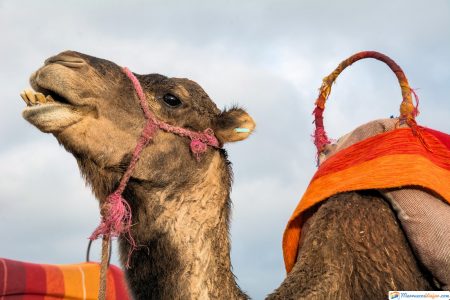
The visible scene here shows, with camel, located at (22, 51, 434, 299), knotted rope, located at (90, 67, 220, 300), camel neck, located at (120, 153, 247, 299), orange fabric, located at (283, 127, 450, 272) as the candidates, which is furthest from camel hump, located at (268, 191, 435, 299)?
knotted rope, located at (90, 67, 220, 300)

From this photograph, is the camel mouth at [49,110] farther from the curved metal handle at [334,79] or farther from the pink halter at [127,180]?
the curved metal handle at [334,79]

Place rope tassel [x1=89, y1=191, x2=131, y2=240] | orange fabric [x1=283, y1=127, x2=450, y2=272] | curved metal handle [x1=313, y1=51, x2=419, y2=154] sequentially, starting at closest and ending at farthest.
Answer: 1. rope tassel [x1=89, y1=191, x2=131, y2=240]
2. orange fabric [x1=283, y1=127, x2=450, y2=272]
3. curved metal handle [x1=313, y1=51, x2=419, y2=154]

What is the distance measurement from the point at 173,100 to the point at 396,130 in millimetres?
1343

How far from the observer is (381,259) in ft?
10.9

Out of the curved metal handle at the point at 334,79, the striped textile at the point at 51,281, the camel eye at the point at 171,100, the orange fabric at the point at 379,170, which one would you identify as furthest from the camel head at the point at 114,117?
the striped textile at the point at 51,281

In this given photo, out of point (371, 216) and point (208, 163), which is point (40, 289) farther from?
point (371, 216)

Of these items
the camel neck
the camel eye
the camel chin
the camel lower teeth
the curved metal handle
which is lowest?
the camel neck

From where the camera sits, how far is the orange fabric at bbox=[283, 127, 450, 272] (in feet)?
11.2

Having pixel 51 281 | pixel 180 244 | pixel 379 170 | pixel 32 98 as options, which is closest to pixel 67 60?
pixel 32 98

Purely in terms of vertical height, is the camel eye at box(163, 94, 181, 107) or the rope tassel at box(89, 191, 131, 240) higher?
the camel eye at box(163, 94, 181, 107)

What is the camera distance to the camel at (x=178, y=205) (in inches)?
122

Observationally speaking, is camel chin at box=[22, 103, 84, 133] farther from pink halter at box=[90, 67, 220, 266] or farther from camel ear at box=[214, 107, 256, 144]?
camel ear at box=[214, 107, 256, 144]

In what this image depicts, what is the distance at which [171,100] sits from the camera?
11.6 ft

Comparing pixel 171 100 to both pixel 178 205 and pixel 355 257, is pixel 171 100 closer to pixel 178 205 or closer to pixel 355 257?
pixel 178 205
